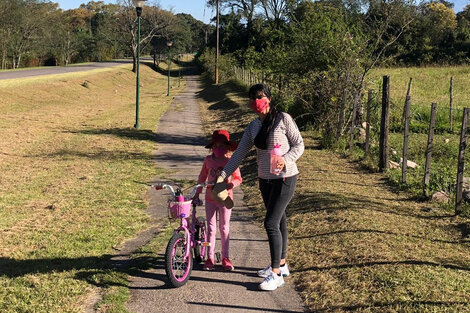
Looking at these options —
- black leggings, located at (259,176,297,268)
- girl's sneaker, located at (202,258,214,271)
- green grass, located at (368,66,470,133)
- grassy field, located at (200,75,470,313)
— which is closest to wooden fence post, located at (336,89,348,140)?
green grass, located at (368,66,470,133)

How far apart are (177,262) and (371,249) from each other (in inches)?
79.4

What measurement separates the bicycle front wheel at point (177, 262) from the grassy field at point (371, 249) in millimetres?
1012

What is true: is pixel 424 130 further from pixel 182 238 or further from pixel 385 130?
pixel 182 238

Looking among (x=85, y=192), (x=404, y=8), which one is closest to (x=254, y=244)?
(x=85, y=192)

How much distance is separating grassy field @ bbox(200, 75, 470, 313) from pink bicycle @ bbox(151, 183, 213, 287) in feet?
3.26

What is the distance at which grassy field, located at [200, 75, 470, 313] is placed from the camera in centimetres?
385

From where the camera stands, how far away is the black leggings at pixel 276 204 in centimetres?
394

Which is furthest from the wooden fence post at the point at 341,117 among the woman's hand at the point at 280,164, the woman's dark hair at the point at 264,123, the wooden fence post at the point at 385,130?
the woman's hand at the point at 280,164

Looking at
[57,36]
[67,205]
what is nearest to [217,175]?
[67,205]

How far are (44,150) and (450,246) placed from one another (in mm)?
10541

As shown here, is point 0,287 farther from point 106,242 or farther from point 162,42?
point 162,42

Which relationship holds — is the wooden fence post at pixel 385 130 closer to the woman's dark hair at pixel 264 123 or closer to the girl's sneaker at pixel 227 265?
the girl's sneaker at pixel 227 265

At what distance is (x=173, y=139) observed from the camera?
14758 millimetres

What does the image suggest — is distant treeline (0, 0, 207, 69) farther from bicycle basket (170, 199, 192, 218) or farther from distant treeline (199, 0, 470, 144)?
bicycle basket (170, 199, 192, 218)
